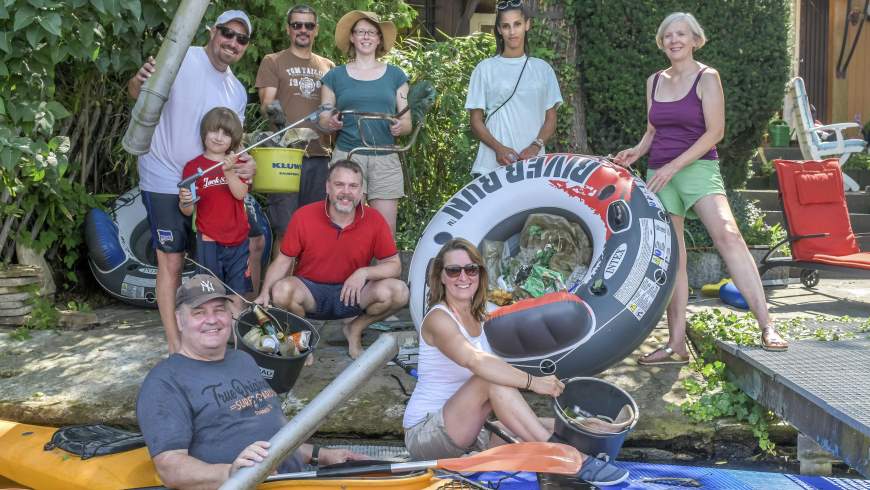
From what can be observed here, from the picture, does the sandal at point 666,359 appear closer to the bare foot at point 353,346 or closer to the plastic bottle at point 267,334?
the bare foot at point 353,346

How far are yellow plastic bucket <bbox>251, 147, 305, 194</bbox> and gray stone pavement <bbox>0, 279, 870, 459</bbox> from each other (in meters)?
0.87

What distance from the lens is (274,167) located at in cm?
422

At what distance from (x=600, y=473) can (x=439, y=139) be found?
3981mm

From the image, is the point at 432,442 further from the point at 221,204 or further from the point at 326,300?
the point at 221,204

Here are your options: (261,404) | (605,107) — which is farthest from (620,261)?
(605,107)

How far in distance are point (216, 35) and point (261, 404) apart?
79.1 inches

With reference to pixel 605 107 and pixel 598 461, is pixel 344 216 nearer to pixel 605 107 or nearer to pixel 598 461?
pixel 598 461

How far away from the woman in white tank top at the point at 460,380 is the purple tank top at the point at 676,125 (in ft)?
4.53

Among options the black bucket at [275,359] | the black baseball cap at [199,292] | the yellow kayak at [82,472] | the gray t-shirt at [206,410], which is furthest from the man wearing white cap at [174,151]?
the gray t-shirt at [206,410]

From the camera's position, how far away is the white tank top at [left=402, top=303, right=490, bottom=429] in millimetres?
3197

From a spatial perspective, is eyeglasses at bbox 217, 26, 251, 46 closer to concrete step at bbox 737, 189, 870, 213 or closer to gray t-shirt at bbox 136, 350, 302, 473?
gray t-shirt at bbox 136, 350, 302, 473

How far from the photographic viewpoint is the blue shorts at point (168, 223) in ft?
13.7

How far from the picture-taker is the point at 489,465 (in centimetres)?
276

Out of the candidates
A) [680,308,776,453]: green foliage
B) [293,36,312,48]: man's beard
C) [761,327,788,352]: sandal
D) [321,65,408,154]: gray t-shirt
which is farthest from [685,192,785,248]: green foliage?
[293,36,312,48]: man's beard
